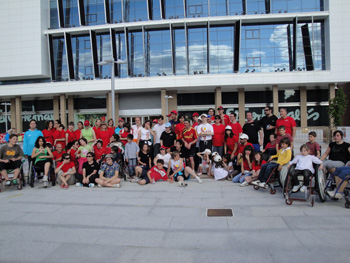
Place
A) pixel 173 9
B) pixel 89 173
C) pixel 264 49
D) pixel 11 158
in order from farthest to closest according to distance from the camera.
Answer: pixel 173 9, pixel 264 49, pixel 89 173, pixel 11 158

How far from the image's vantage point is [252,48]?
99.6 feet

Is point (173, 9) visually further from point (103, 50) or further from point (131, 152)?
point (131, 152)

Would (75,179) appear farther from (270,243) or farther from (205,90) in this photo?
(205,90)

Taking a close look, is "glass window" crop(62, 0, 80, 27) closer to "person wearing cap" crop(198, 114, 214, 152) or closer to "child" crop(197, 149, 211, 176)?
"person wearing cap" crop(198, 114, 214, 152)

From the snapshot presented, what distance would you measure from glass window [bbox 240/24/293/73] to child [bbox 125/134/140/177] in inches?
915

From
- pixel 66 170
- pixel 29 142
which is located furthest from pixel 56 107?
pixel 66 170

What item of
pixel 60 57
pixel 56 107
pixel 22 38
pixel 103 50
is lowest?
pixel 56 107

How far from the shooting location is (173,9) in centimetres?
3078

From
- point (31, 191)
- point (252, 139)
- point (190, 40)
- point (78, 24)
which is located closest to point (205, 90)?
point (190, 40)

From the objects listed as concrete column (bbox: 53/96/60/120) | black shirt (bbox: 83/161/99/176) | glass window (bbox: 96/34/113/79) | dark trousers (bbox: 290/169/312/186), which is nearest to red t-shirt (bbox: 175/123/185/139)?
black shirt (bbox: 83/161/99/176)

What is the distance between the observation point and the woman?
29.0ft

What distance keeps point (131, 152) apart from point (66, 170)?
Answer: 83.3 inches

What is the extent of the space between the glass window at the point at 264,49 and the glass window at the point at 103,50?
1447cm

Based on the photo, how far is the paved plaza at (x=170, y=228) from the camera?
154 inches
